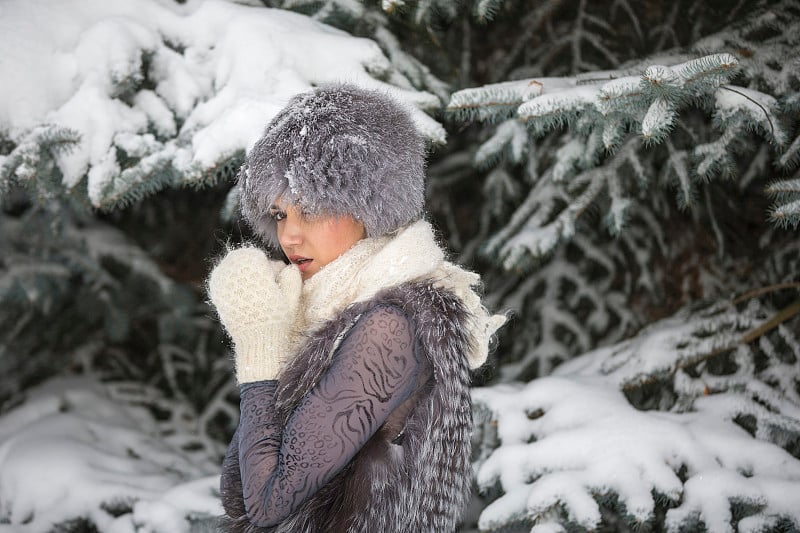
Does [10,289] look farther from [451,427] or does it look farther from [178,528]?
[451,427]

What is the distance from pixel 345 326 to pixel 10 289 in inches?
83.8

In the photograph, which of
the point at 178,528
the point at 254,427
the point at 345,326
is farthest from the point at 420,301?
the point at 178,528

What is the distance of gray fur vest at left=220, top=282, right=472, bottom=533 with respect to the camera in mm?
1311

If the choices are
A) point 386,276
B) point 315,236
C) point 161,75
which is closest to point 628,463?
point 386,276

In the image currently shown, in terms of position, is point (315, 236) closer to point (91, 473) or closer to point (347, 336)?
point (347, 336)

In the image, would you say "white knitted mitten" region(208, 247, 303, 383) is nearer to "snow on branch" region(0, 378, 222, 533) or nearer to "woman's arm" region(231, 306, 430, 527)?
"woman's arm" region(231, 306, 430, 527)

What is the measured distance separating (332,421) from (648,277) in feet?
7.85

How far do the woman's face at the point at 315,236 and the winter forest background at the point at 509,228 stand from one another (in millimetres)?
636

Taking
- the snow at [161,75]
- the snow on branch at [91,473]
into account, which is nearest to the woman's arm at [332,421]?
the snow at [161,75]

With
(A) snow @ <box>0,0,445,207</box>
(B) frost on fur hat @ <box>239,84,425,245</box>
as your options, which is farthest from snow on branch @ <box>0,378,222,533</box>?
(B) frost on fur hat @ <box>239,84,425,245</box>

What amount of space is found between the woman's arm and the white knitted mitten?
0.10 meters

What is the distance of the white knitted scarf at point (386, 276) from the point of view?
1357 millimetres

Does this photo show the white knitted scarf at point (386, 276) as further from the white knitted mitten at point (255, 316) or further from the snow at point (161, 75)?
the snow at point (161, 75)

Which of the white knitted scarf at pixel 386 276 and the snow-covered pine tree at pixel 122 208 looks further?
the snow-covered pine tree at pixel 122 208
